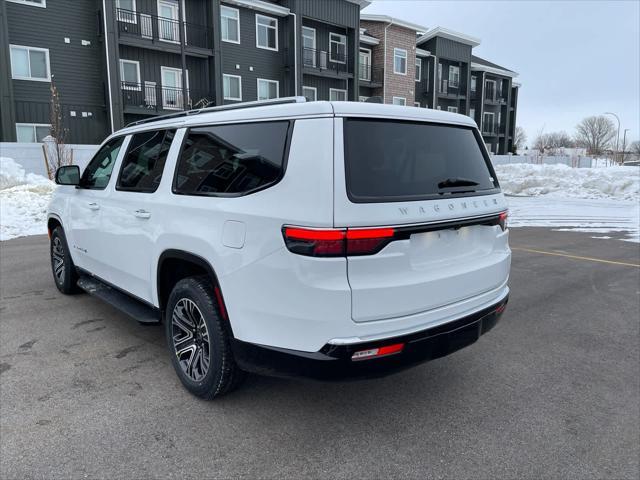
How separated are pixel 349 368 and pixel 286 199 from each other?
3.19ft

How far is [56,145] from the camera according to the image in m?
17.7

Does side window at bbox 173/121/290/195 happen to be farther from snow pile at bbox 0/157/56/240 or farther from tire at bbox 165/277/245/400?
snow pile at bbox 0/157/56/240

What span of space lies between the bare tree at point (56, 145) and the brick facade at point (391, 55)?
19700 mm

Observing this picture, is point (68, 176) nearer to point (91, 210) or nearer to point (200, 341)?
point (91, 210)

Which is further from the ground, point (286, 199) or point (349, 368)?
point (286, 199)

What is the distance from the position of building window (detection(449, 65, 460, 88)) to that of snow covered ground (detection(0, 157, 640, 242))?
47.9 ft

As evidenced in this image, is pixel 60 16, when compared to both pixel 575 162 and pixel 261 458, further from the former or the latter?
pixel 575 162

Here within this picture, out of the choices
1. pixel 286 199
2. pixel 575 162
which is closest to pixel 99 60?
pixel 286 199

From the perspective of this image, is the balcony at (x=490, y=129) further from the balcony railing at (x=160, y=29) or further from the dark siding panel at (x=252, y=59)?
the balcony railing at (x=160, y=29)

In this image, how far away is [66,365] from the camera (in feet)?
12.9

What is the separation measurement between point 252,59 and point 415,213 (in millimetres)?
25824

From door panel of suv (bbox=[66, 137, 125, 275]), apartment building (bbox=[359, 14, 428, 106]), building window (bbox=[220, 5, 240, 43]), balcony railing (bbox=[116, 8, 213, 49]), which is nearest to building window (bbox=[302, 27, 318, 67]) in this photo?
building window (bbox=[220, 5, 240, 43])

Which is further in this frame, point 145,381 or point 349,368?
point 145,381

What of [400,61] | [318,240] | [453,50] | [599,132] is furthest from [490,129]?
[599,132]
